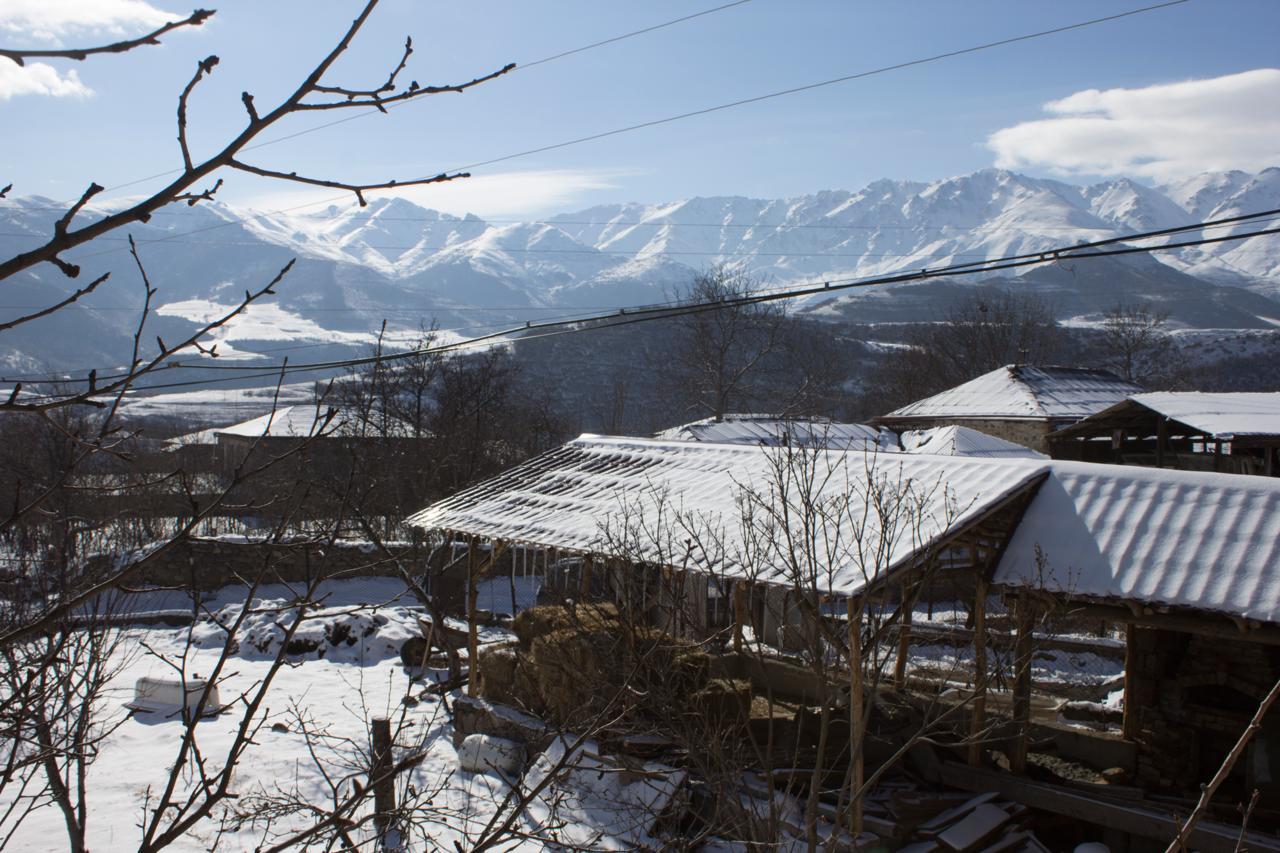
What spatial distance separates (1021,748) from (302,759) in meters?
8.20

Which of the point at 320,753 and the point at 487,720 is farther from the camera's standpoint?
the point at 320,753

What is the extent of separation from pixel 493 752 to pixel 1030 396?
24.9 m

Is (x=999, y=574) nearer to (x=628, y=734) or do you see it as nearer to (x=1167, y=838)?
(x=1167, y=838)

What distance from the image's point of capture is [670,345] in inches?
3191

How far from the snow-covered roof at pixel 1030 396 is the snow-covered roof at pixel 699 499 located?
1892 cm

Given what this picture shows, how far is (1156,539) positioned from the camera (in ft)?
31.3

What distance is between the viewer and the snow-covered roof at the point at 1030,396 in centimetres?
3111

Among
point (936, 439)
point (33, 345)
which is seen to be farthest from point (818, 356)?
point (33, 345)

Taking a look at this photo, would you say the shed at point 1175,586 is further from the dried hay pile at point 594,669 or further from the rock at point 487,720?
the rock at point 487,720

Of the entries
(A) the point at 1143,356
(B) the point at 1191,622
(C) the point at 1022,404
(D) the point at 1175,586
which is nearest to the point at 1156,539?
(D) the point at 1175,586

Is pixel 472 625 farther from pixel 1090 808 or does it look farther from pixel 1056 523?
pixel 1090 808

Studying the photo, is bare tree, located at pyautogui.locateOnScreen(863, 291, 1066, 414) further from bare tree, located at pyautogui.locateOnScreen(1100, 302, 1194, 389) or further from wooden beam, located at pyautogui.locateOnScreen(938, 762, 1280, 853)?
wooden beam, located at pyautogui.locateOnScreen(938, 762, 1280, 853)

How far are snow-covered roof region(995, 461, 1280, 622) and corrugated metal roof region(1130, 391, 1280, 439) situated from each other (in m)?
9.75

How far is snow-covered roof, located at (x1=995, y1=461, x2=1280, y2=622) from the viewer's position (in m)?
8.71
